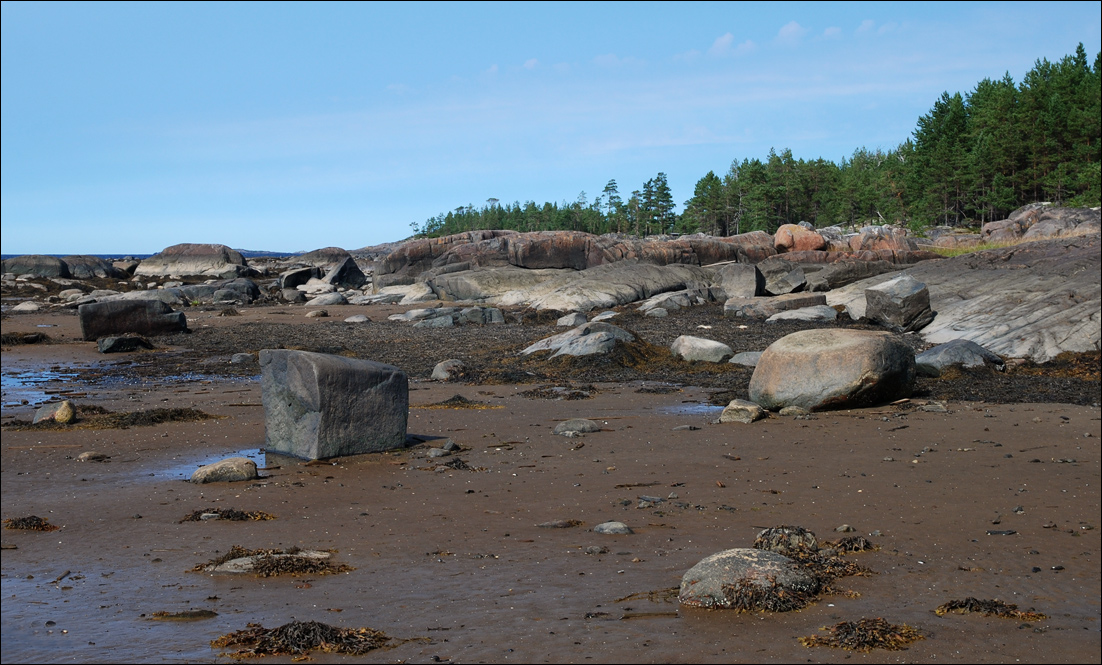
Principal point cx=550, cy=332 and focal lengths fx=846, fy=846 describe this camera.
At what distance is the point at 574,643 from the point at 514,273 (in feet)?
123

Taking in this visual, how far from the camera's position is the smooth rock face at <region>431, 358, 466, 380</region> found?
1642 centimetres

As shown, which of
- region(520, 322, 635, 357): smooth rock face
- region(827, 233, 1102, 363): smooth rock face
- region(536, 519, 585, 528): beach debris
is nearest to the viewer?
region(536, 519, 585, 528): beach debris

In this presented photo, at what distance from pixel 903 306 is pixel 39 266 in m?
52.7

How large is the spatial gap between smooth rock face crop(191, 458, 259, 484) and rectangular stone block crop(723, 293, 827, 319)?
19.4 metres

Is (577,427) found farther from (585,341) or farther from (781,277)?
(781,277)

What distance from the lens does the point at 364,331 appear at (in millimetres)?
25812

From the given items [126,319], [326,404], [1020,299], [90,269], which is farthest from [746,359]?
[90,269]

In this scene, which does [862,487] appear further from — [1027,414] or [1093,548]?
[1027,414]

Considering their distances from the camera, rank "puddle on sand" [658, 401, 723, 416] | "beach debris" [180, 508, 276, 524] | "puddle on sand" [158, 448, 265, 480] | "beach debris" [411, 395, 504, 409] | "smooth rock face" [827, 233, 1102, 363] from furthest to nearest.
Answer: "smooth rock face" [827, 233, 1102, 363] → "beach debris" [411, 395, 504, 409] → "puddle on sand" [658, 401, 723, 416] → "puddle on sand" [158, 448, 265, 480] → "beach debris" [180, 508, 276, 524]

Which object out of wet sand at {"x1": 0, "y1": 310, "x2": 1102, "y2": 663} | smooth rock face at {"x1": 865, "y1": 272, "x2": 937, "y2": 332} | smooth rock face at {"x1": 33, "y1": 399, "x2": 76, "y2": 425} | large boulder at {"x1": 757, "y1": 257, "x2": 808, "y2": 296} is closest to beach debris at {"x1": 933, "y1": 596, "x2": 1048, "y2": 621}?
wet sand at {"x1": 0, "y1": 310, "x2": 1102, "y2": 663}

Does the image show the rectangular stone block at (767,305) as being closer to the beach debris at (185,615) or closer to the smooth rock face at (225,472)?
the smooth rock face at (225,472)

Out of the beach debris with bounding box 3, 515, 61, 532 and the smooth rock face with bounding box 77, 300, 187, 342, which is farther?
the smooth rock face with bounding box 77, 300, 187, 342

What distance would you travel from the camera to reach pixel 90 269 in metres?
54.2

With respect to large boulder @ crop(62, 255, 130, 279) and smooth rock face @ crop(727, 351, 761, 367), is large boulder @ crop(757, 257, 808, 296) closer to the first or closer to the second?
smooth rock face @ crop(727, 351, 761, 367)
